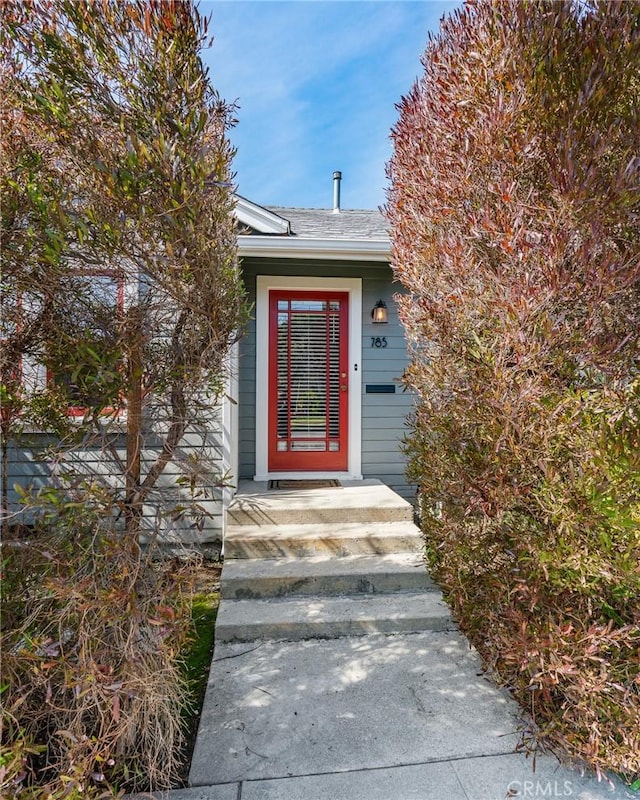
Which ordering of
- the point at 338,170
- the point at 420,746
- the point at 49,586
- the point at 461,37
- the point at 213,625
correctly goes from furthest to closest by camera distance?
the point at 338,170, the point at 213,625, the point at 461,37, the point at 420,746, the point at 49,586

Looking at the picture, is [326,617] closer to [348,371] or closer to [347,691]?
[347,691]

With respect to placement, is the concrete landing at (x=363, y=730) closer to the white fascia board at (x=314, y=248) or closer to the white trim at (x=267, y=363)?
the white trim at (x=267, y=363)

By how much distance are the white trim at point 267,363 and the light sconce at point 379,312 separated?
0.19 m

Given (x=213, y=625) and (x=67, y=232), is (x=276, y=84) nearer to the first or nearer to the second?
(x=67, y=232)

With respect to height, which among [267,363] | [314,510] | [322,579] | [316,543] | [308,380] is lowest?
[322,579]

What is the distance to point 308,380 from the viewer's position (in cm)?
582

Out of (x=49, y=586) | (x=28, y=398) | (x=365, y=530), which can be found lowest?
(x=365, y=530)

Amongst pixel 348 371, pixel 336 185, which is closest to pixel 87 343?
pixel 348 371

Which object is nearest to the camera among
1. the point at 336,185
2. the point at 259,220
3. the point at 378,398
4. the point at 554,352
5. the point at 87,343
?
the point at 87,343

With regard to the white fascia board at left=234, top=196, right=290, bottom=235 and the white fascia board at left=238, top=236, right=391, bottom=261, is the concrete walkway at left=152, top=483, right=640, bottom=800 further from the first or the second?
the white fascia board at left=234, top=196, right=290, bottom=235

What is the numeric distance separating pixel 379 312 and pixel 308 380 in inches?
51.2

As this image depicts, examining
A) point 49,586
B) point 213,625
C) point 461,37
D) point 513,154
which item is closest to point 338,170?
point 461,37

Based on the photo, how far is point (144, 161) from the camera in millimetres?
1707

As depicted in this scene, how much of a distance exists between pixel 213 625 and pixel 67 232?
9.51 feet
